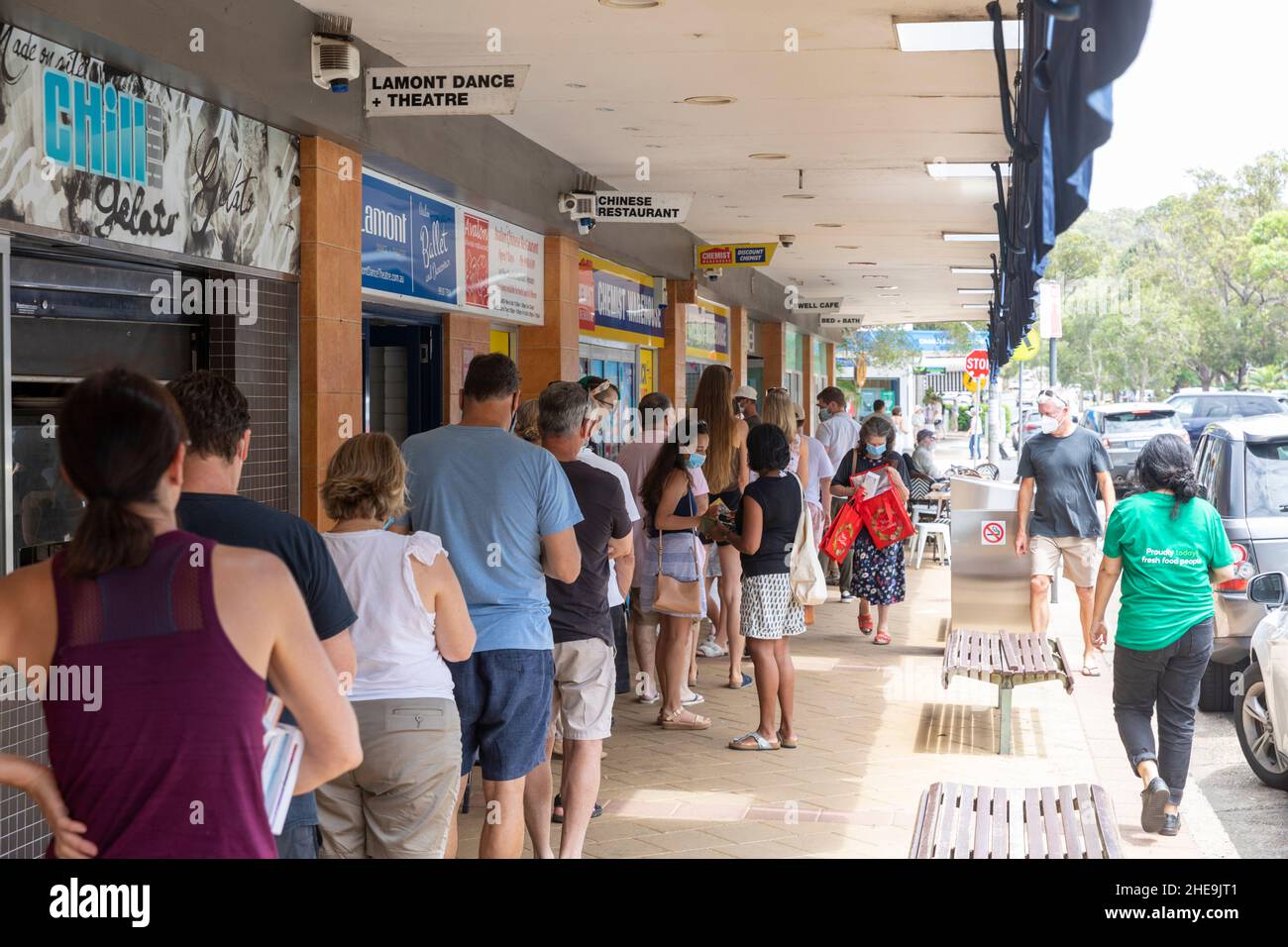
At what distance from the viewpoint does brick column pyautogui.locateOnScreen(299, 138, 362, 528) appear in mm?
6801

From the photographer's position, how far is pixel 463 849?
18.4 ft

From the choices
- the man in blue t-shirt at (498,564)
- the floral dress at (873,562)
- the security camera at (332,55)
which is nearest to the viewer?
the man in blue t-shirt at (498,564)

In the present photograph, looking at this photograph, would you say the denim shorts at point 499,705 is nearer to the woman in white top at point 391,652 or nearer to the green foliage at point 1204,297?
the woman in white top at point 391,652

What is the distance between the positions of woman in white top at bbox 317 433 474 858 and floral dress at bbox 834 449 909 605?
7.01 metres

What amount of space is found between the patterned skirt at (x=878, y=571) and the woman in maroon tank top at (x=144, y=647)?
8.59 meters

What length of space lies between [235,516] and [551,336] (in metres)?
8.28

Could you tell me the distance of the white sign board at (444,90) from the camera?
6508 millimetres

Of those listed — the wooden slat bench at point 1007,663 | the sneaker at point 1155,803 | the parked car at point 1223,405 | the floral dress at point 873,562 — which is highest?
the parked car at point 1223,405

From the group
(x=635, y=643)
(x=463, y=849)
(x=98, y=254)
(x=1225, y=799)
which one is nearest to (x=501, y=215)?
(x=635, y=643)

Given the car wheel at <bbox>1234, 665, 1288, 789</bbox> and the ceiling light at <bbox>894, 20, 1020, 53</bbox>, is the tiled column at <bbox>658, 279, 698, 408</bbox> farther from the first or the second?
the car wheel at <bbox>1234, 665, 1288, 789</bbox>

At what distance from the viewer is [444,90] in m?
6.69

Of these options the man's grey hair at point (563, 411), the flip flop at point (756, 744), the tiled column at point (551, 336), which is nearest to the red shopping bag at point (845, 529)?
the tiled column at point (551, 336)

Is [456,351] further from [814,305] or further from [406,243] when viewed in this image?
[814,305]
